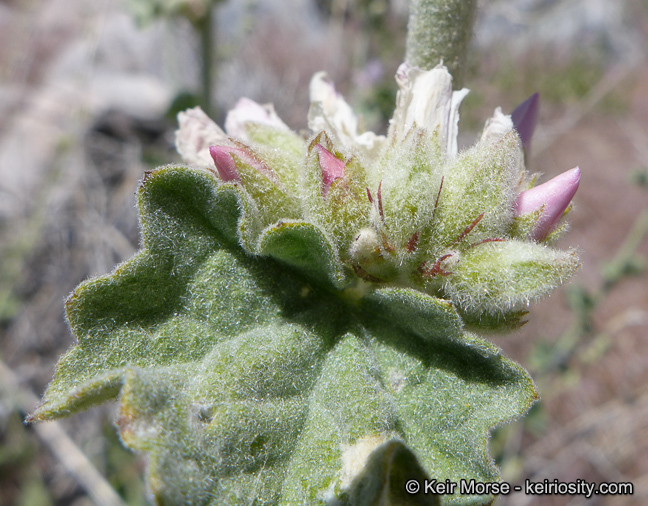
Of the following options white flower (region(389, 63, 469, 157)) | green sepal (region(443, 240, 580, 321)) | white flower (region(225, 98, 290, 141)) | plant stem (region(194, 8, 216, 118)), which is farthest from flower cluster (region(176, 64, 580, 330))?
plant stem (region(194, 8, 216, 118))

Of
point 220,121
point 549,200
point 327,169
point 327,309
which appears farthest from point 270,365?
point 220,121

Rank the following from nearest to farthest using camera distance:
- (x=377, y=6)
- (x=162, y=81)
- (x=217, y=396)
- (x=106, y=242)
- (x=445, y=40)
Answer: (x=217, y=396) < (x=445, y=40) < (x=377, y=6) < (x=106, y=242) < (x=162, y=81)

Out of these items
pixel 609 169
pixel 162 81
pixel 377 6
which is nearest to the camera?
pixel 377 6

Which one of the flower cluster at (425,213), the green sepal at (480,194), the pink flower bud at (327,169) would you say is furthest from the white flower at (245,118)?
the green sepal at (480,194)

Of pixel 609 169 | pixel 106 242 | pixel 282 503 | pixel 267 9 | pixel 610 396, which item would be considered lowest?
pixel 610 396

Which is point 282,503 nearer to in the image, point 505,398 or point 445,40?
point 505,398

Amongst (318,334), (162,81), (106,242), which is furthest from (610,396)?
(162,81)

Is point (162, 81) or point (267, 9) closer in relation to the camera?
point (162, 81)

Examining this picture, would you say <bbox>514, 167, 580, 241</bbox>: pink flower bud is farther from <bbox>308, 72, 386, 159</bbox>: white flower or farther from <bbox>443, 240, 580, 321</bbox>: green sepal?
<bbox>308, 72, 386, 159</bbox>: white flower

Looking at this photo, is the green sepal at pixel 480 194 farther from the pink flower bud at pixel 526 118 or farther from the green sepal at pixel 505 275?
the pink flower bud at pixel 526 118
